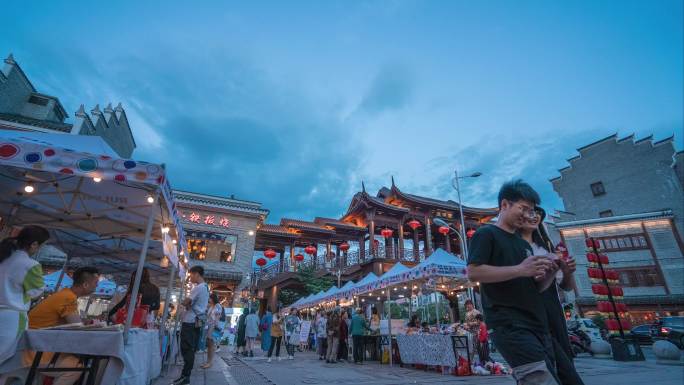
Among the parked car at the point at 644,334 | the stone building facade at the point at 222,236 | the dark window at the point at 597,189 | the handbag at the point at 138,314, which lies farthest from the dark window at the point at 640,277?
the handbag at the point at 138,314

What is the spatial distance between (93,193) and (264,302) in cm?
2091

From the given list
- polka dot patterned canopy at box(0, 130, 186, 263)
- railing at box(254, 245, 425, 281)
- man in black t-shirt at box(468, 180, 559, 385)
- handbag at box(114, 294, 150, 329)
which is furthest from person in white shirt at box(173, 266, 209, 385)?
railing at box(254, 245, 425, 281)

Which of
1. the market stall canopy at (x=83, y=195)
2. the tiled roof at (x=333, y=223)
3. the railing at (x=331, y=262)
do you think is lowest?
the market stall canopy at (x=83, y=195)

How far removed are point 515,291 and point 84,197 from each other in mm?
6810

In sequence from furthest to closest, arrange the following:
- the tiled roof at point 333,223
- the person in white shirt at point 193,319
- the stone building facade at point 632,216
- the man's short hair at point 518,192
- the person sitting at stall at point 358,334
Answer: the tiled roof at point 333,223 → the stone building facade at point 632,216 → the person sitting at stall at point 358,334 → the person in white shirt at point 193,319 → the man's short hair at point 518,192

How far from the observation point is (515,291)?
1.79 m

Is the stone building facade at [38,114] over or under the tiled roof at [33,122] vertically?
over

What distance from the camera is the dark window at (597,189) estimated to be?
100.0 feet

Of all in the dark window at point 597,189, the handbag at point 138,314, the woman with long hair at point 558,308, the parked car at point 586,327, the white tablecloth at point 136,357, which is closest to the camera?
the woman with long hair at point 558,308

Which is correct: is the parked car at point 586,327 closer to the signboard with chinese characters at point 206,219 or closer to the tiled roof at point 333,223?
the tiled roof at point 333,223

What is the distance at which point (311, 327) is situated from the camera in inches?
680

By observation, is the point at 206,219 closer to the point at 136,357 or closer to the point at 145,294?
the point at 145,294

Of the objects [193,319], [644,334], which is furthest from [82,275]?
[644,334]

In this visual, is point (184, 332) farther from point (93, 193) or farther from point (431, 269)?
point (431, 269)
